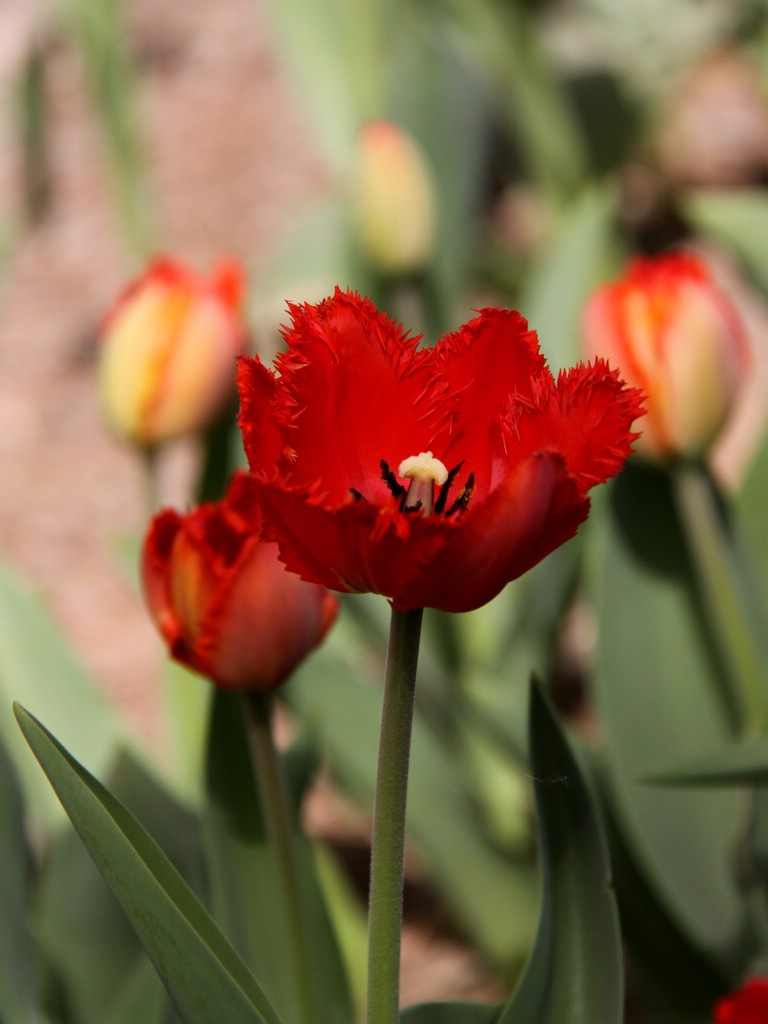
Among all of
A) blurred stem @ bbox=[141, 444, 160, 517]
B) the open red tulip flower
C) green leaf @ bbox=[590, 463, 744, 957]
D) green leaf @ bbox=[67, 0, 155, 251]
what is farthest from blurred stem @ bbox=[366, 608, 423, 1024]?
green leaf @ bbox=[67, 0, 155, 251]

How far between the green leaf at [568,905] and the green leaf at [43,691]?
0.43m

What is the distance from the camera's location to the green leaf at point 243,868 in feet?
2.11

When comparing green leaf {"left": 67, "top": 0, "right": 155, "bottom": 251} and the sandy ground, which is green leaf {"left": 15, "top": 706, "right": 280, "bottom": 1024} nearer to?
the sandy ground

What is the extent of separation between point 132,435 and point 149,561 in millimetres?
349

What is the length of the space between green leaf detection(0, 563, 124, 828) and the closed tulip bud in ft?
1.37

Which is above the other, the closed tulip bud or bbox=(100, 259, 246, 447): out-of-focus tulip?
bbox=(100, 259, 246, 447): out-of-focus tulip

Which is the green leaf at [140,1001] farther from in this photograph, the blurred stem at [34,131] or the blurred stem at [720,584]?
the blurred stem at [34,131]

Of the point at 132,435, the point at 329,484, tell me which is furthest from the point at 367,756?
the point at 329,484

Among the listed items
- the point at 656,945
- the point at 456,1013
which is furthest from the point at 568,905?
→ the point at 656,945

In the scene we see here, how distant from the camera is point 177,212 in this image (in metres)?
2.27

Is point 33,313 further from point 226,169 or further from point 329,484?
point 329,484

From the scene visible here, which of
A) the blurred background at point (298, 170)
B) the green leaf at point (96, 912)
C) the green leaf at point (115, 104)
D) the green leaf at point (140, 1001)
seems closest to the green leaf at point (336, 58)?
the blurred background at point (298, 170)

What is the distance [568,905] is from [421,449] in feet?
0.66

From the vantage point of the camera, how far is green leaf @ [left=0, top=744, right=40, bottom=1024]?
1.92 feet
